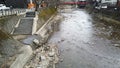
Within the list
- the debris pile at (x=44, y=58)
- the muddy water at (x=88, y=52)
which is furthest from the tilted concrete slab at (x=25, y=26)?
the debris pile at (x=44, y=58)

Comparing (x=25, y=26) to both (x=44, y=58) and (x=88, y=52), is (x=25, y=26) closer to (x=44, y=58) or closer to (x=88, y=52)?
(x=44, y=58)

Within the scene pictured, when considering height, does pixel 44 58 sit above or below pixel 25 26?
below

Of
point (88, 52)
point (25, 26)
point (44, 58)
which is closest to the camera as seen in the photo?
point (44, 58)

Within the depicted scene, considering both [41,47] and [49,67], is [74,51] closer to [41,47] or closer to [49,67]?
[41,47]

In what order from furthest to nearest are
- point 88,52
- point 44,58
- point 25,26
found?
point 25,26, point 88,52, point 44,58

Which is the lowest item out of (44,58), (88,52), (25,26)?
(88,52)

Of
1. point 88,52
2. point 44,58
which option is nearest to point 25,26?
point 44,58

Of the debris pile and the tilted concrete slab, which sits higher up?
the tilted concrete slab

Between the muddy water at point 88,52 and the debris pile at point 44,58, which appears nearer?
the debris pile at point 44,58

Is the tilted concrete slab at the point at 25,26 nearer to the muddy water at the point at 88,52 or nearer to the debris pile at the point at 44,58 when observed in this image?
the muddy water at the point at 88,52

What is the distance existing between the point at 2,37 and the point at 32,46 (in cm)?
407

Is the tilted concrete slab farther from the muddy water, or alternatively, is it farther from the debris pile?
the debris pile

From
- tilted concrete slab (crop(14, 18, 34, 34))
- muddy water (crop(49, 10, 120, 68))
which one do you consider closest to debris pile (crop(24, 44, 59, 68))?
muddy water (crop(49, 10, 120, 68))

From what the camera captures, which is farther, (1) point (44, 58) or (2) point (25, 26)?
(2) point (25, 26)
